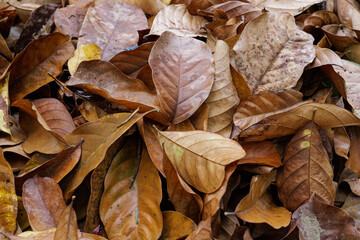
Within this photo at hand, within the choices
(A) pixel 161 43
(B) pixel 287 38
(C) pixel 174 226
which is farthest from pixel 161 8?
(C) pixel 174 226

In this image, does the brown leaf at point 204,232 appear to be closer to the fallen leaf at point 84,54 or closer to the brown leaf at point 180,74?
the brown leaf at point 180,74

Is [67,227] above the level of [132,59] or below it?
below

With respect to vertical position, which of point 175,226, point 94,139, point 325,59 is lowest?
point 175,226

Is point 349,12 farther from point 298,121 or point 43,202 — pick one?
point 43,202

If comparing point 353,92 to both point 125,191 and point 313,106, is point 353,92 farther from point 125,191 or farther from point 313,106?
point 125,191

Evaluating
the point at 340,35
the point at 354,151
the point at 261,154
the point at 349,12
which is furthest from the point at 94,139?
the point at 349,12

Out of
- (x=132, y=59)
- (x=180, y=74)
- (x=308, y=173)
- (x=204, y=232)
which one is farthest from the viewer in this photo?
(x=132, y=59)
